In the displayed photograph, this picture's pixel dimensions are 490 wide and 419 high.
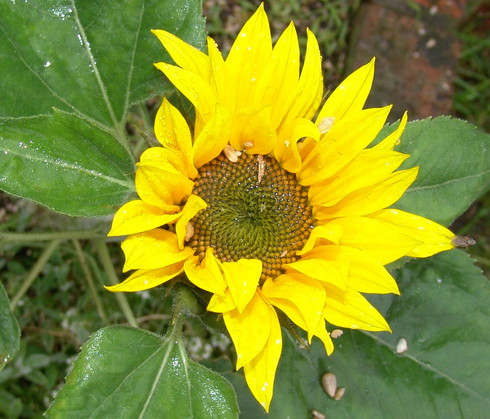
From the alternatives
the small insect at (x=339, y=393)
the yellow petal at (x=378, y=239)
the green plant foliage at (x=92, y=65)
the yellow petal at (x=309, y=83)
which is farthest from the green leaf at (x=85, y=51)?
the small insect at (x=339, y=393)

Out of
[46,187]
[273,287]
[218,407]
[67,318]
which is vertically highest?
[46,187]

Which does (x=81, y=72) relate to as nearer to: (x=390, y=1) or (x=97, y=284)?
(x=97, y=284)

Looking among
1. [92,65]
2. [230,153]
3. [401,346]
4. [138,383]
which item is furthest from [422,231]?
[92,65]

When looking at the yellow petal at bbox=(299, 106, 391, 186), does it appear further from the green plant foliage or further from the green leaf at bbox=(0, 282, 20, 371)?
the green leaf at bbox=(0, 282, 20, 371)

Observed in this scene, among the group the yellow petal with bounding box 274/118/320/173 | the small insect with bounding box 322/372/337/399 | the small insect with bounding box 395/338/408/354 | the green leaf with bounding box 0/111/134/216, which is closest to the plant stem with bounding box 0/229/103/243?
the green leaf with bounding box 0/111/134/216

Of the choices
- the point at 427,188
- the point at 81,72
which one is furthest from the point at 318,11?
the point at 81,72

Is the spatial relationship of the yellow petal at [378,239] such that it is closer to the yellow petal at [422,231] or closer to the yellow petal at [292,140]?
the yellow petal at [422,231]

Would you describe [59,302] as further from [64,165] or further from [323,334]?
[323,334]
